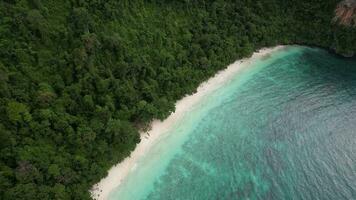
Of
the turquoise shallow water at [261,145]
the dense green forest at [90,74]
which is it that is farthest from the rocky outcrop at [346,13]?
the dense green forest at [90,74]

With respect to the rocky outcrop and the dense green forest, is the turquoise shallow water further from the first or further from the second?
the rocky outcrop

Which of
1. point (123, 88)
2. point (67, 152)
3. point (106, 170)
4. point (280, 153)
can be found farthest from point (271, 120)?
point (67, 152)

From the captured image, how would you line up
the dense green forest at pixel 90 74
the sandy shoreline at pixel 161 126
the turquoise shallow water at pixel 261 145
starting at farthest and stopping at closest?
1. the turquoise shallow water at pixel 261 145
2. the sandy shoreline at pixel 161 126
3. the dense green forest at pixel 90 74

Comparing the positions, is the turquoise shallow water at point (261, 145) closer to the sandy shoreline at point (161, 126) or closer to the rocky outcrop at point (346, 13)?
the sandy shoreline at point (161, 126)

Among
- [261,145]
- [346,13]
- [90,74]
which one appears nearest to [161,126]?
[90,74]

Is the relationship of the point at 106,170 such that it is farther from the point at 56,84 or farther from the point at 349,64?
the point at 349,64

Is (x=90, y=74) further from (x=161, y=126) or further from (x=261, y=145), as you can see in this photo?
(x=261, y=145)
